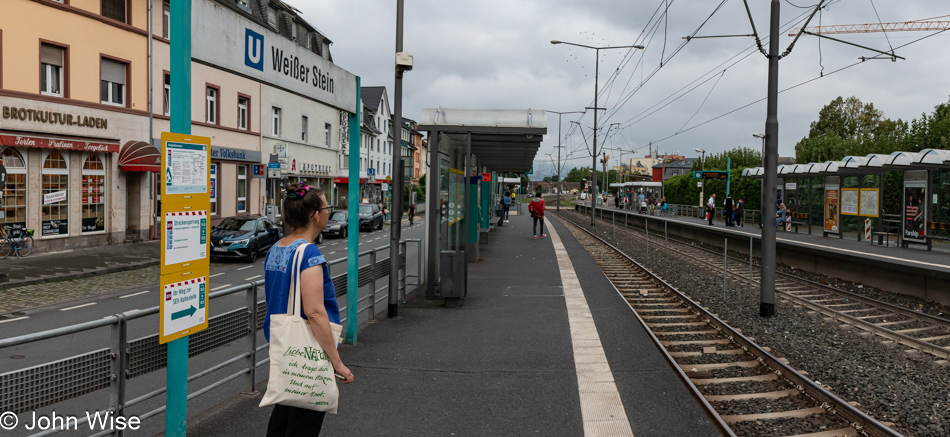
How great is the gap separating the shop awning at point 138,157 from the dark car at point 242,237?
4426 millimetres

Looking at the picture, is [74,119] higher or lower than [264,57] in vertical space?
higher

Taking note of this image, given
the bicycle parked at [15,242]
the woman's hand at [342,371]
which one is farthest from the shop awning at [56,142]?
the woman's hand at [342,371]

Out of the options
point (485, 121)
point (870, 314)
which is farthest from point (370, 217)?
point (870, 314)

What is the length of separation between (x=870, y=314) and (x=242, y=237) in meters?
15.8

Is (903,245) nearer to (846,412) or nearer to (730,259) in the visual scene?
(730,259)

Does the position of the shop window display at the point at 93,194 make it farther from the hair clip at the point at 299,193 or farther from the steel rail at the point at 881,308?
the hair clip at the point at 299,193

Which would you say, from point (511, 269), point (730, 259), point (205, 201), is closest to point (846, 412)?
point (205, 201)

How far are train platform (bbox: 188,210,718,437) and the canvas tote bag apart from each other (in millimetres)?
1720

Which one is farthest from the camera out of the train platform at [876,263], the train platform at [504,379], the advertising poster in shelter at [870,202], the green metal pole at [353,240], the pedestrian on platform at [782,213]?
the pedestrian on platform at [782,213]

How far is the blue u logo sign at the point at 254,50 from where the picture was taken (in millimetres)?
5141

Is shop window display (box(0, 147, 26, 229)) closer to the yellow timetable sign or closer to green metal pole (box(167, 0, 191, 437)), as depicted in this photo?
green metal pole (box(167, 0, 191, 437))

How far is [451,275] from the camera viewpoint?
10266 mm

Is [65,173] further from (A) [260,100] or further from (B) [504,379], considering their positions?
(B) [504,379]

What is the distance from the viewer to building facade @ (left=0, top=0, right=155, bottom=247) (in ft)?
63.3
